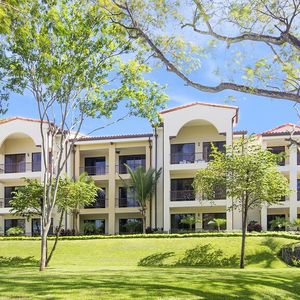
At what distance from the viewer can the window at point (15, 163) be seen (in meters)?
45.5

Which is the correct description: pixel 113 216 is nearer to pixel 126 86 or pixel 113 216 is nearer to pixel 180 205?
pixel 180 205

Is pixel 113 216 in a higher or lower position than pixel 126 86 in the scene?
lower

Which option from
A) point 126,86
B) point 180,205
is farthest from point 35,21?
point 180,205

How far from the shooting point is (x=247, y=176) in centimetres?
2359

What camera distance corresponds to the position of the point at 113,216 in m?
43.4

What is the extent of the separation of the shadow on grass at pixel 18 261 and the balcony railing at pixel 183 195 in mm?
16082

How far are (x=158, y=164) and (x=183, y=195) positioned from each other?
A: 9.74ft

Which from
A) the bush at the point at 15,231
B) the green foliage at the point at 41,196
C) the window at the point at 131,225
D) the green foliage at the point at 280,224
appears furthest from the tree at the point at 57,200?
the window at the point at 131,225

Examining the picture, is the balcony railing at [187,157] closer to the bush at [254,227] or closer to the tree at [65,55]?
the bush at [254,227]

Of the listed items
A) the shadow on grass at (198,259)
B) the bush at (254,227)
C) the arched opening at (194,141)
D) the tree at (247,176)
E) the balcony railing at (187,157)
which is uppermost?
the arched opening at (194,141)

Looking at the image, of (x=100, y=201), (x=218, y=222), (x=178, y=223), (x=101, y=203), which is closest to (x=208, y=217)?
(x=178, y=223)

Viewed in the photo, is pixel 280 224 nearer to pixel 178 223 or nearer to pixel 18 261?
pixel 178 223

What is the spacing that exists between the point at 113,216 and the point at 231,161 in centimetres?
2110

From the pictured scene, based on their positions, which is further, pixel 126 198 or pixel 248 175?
pixel 126 198
